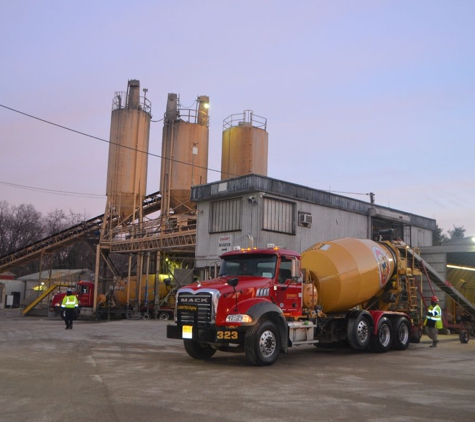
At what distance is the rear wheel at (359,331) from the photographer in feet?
52.6

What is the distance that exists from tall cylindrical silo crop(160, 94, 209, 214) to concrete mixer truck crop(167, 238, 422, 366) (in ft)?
76.1

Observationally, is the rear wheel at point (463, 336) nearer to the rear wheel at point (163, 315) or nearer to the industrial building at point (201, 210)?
the industrial building at point (201, 210)

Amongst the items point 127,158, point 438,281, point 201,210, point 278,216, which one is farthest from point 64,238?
point 438,281

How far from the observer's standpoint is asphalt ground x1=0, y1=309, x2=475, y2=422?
7832 millimetres

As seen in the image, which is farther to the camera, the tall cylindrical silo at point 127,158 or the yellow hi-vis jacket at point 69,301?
the tall cylindrical silo at point 127,158

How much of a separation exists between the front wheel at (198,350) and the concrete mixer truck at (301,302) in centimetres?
3

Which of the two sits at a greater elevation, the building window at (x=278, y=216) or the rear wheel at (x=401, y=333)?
the building window at (x=278, y=216)

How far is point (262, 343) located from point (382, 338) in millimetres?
5806

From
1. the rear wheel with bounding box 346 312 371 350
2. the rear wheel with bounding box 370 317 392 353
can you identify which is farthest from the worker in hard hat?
the rear wheel with bounding box 346 312 371 350

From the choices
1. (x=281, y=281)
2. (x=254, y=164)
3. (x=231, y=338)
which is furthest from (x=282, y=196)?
(x=231, y=338)

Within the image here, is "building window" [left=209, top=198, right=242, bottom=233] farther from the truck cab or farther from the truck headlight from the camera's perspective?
the truck headlight

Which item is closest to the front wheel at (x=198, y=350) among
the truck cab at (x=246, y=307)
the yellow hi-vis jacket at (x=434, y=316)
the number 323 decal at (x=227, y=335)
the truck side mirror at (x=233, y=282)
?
the truck cab at (x=246, y=307)

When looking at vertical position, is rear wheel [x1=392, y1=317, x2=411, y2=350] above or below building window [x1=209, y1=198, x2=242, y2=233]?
below

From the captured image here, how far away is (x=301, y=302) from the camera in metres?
14.7
